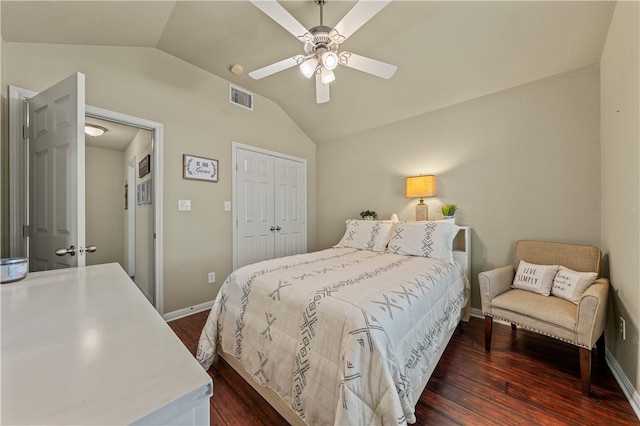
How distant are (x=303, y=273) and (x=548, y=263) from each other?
7.29ft

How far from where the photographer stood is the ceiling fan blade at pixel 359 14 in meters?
1.44

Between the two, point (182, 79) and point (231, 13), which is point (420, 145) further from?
point (182, 79)

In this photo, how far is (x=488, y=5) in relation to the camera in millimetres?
1930

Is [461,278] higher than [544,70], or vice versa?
[544,70]

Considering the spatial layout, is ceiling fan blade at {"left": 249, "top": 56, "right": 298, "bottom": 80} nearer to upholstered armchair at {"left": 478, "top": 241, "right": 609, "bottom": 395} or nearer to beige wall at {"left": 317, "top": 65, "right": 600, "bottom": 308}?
beige wall at {"left": 317, "top": 65, "right": 600, "bottom": 308}

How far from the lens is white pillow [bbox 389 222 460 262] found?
95.6 inches

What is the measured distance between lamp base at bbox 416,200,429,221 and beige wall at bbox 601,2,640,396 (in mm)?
1432

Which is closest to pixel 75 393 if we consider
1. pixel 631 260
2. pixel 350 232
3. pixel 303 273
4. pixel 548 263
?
pixel 303 273

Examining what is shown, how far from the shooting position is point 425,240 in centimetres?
251

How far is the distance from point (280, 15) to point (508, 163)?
252cm

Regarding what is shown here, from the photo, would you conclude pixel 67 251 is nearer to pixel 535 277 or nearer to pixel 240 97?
pixel 240 97

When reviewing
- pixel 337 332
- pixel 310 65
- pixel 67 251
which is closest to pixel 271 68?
pixel 310 65

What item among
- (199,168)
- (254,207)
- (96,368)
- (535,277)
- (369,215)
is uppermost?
(199,168)

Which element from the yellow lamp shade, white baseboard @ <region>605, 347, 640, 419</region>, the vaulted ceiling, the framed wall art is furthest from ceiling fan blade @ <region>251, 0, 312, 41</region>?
white baseboard @ <region>605, 347, 640, 419</region>
